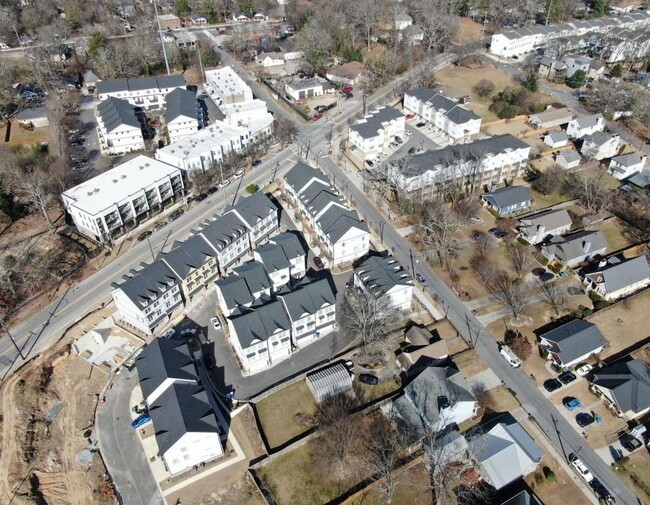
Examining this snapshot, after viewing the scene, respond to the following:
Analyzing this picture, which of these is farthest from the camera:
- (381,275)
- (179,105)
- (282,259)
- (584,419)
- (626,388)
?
(179,105)

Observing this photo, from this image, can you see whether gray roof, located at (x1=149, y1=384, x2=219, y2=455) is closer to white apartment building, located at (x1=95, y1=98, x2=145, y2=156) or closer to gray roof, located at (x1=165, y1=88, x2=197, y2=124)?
white apartment building, located at (x1=95, y1=98, x2=145, y2=156)

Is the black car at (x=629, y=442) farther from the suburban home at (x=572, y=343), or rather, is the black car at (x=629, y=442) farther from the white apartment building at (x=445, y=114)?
the white apartment building at (x=445, y=114)

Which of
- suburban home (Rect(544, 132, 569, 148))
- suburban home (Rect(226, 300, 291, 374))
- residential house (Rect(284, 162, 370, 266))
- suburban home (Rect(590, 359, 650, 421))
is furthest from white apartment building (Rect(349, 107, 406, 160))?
suburban home (Rect(590, 359, 650, 421))

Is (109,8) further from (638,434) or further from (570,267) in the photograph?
(638,434)

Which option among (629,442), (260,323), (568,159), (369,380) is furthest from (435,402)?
(568,159)

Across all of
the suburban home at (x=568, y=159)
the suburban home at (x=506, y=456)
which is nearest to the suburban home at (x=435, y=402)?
the suburban home at (x=506, y=456)

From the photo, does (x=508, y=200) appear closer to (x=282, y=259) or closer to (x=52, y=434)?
(x=282, y=259)
